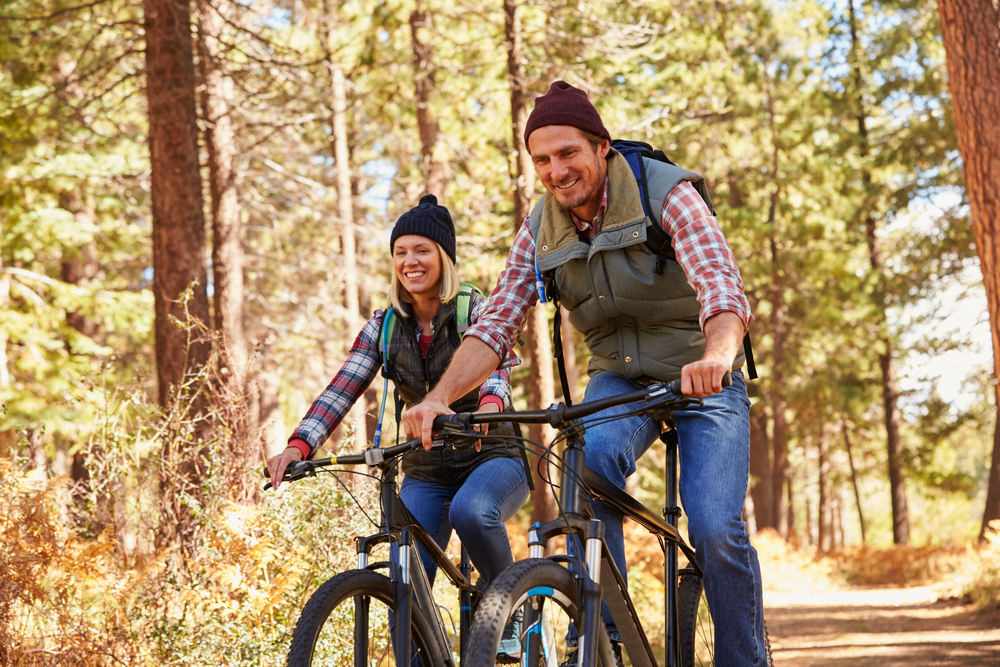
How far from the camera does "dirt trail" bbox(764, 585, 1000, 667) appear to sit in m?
8.58

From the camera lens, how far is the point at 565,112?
351 cm

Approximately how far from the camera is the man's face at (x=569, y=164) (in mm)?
3521

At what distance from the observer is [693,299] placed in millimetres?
3609

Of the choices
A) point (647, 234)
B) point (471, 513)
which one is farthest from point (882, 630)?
point (647, 234)

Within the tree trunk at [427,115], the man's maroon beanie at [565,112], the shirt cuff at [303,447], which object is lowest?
the shirt cuff at [303,447]

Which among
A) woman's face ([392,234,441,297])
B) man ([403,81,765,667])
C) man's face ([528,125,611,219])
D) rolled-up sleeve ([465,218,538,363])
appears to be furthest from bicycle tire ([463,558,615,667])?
woman's face ([392,234,441,297])

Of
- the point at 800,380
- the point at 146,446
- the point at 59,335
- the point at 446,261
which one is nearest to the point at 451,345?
the point at 446,261

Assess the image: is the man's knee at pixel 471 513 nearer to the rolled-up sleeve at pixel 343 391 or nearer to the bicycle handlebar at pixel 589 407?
the rolled-up sleeve at pixel 343 391

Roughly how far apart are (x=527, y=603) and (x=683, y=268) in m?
1.33

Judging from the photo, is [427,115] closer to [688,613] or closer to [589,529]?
[688,613]

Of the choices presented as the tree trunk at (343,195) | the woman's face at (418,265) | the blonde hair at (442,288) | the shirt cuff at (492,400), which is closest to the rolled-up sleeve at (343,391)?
the blonde hair at (442,288)

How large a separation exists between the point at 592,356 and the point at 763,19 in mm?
18761

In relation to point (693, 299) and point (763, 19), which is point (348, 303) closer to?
point (763, 19)

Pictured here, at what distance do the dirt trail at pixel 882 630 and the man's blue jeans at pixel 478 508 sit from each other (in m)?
5.47
